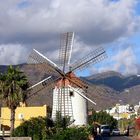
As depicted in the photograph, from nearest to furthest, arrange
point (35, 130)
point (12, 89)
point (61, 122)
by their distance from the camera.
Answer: point (35, 130), point (12, 89), point (61, 122)

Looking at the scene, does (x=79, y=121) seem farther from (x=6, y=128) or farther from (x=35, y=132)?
(x=35, y=132)

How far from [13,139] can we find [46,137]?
22.8ft

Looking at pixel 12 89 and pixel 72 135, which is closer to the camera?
pixel 72 135

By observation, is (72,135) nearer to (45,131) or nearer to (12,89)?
(45,131)

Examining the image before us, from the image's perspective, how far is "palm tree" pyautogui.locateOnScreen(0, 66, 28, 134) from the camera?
70.9 m

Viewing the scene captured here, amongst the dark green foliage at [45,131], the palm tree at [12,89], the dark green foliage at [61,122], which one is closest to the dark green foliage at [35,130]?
the dark green foliage at [45,131]

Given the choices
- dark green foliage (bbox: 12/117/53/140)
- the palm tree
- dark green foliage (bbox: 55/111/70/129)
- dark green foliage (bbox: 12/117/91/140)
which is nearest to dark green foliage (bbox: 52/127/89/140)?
dark green foliage (bbox: 12/117/91/140)

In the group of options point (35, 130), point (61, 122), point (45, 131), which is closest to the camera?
point (45, 131)

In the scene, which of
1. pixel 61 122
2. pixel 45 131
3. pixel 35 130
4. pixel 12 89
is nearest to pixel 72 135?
pixel 45 131

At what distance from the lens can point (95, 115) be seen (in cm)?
17000

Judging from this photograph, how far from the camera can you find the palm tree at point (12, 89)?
70938mm

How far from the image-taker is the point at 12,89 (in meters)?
71.4

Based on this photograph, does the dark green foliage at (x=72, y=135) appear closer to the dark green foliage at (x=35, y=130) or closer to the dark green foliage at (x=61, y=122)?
the dark green foliage at (x=35, y=130)

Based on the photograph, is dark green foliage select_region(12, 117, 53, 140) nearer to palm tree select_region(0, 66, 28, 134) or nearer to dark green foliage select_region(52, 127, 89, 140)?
dark green foliage select_region(52, 127, 89, 140)
